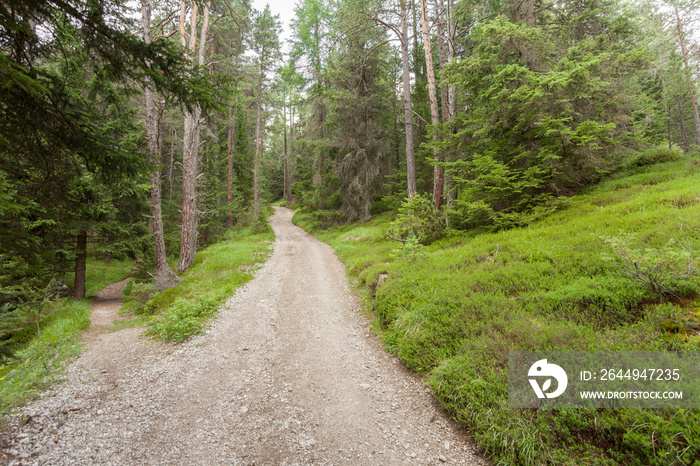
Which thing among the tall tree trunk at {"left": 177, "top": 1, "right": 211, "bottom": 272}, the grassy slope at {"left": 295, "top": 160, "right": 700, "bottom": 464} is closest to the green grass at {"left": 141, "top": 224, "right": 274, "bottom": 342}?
the tall tree trunk at {"left": 177, "top": 1, "right": 211, "bottom": 272}

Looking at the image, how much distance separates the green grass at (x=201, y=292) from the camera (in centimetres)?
599

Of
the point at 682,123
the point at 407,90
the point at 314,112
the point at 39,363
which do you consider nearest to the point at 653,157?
the point at 407,90

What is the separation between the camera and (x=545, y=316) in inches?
154

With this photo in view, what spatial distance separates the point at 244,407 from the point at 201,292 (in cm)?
567

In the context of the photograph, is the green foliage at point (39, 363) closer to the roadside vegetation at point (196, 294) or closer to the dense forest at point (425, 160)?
the dense forest at point (425, 160)

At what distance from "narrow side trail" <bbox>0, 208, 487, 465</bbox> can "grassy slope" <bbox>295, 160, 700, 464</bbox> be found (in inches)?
19.4

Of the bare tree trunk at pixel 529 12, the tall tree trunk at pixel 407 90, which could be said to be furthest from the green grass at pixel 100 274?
the bare tree trunk at pixel 529 12

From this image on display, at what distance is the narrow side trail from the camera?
285 centimetres

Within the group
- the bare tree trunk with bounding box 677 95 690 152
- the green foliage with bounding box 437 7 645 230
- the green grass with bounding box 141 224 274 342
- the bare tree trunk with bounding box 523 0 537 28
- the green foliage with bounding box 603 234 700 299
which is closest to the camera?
the green foliage with bounding box 603 234 700 299

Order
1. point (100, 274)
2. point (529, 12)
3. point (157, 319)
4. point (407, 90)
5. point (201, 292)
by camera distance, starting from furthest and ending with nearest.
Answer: point (100, 274) < point (407, 90) < point (529, 12) < point (201, 292) < point (157, 319)

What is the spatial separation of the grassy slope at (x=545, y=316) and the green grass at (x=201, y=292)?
4.45 m

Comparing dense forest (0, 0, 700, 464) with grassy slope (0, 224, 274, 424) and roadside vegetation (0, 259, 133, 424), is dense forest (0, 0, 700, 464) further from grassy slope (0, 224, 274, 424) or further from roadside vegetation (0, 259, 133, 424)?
grassy slope (0, 224, 274, 424)

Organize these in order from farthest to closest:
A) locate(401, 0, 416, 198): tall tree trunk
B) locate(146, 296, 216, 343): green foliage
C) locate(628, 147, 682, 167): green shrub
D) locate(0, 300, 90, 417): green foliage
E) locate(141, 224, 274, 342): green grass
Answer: locate(401, 0, 416, 198): tall tree trunk
locate(628, 147, 682, 167): green shrub
locate(141, 224, 274, 342): green grass
locate(146, 296, 216, 343): green foliage
locate(0, 300, 90, 417): green foliage

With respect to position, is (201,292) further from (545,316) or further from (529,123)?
(529,123)
